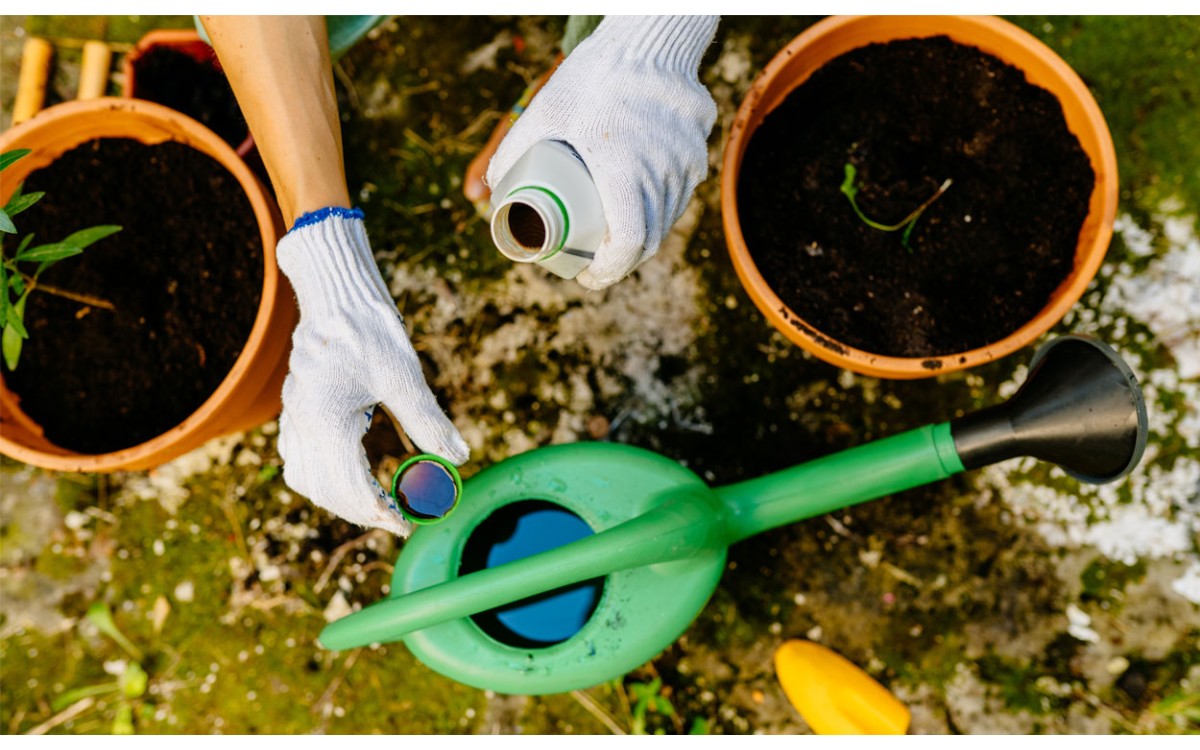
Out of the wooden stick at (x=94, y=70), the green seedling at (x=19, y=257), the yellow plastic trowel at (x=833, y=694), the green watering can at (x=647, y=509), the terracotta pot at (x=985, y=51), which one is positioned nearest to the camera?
the green seedling at (x=19, y=257)

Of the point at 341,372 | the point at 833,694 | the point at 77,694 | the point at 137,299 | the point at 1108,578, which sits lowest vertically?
the point at 77,694

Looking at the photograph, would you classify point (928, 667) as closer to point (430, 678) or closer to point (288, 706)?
point (430, 678)

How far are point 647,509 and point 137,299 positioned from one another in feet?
2.78

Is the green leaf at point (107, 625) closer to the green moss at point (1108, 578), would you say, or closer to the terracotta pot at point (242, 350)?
the terracotta pot at point (242, 350)

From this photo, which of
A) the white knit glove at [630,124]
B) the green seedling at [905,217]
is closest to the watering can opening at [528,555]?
the white knit glove at [630,124]

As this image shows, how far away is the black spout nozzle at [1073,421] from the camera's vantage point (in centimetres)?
99

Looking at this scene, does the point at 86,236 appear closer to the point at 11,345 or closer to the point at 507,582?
the point at 11,345

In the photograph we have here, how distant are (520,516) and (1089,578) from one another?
0.99 meters

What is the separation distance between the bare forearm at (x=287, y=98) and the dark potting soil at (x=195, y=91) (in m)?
0.35

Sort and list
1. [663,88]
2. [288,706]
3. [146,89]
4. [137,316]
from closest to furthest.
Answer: [663,88] < [137,316] < [146,89] < [288,706]

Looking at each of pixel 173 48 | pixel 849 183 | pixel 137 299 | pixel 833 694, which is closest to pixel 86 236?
pixel 137 299

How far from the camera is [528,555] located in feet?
3.84

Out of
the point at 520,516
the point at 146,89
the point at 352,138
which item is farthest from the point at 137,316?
the point at 520,516

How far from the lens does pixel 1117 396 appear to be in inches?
39.3
